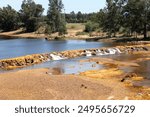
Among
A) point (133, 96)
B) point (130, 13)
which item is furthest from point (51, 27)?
point (133, 96)

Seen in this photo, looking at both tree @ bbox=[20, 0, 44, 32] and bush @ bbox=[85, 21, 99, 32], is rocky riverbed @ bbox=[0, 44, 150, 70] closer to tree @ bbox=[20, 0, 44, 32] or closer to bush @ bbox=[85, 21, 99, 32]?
bush @ bbox=[85, 21, 99, 32]

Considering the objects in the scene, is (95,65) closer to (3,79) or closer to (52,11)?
(3,79)

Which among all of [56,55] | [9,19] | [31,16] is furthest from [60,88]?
[9,19]

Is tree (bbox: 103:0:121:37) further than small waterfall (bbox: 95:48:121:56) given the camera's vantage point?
Yes

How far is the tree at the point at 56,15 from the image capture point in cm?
12294

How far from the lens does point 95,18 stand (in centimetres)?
13288

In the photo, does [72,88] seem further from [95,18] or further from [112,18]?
[95,18]

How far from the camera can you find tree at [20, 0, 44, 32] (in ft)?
472

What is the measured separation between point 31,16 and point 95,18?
93.4 feet

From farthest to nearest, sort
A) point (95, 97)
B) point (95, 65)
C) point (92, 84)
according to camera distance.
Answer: point (95, 65)
point (92, 84)
point (95, 97)

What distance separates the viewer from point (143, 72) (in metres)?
40.4

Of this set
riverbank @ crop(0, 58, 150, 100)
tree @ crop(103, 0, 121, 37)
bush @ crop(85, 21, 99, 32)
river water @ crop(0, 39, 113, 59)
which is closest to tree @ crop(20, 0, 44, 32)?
bush @ crop(85, 21, 99, 32)

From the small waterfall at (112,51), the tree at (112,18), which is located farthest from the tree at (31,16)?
the small waterfall at (112,51)

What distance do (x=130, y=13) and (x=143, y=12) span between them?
5.55m
